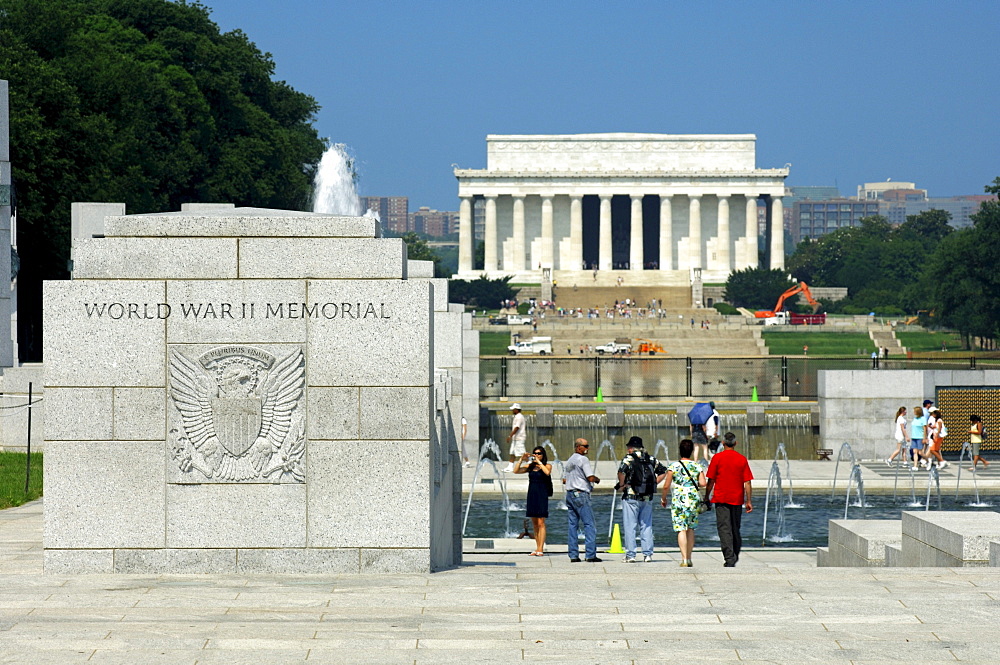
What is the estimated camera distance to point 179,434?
42.0 feet

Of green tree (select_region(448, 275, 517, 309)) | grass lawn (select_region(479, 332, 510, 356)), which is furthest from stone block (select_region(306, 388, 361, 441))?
green tree (select_region(448, 275, 517, 309))

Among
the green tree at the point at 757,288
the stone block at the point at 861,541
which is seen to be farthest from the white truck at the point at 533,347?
the stone block at the point at 861,541

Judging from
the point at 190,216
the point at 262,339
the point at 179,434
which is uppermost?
the point at 190,216

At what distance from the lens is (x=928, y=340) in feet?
276

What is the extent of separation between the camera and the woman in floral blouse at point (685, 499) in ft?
51.4

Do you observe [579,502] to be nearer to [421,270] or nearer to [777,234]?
[421,270]

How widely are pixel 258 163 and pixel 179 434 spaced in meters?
51.8

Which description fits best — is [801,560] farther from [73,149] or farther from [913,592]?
[73,149]

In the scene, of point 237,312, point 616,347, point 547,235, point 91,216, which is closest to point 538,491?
point 237,312

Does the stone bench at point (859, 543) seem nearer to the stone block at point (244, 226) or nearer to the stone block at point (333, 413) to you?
the stone block at point (333, 413)

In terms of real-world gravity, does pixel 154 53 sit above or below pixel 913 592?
above

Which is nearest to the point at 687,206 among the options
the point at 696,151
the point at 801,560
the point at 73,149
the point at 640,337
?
the point at 696,151

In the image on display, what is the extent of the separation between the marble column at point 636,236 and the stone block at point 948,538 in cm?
12380

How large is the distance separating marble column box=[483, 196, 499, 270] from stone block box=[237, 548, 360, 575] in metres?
127
